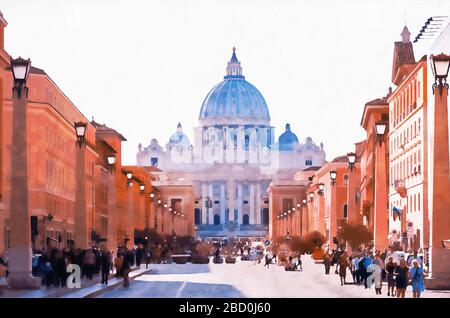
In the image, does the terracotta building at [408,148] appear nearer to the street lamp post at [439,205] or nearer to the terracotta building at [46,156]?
the terracotta building at [46,156]

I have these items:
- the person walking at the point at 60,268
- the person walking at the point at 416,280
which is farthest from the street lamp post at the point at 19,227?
the person walking at the point at 416,280

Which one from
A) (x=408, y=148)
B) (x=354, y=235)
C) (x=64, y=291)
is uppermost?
(x=408, y=148)

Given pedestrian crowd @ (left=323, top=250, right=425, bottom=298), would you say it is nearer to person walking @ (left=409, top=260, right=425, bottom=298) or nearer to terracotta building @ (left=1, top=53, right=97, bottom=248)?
person walking @ (left=409, top=260, right=425, bottom=298)

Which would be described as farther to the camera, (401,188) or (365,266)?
(401,188)

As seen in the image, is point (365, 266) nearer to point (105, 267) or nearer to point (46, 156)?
point (105, 267)

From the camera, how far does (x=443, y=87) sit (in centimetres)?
3531

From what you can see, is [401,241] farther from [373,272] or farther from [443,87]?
[443,87]

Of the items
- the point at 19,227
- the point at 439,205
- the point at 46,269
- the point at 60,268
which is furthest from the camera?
the point at 60,268

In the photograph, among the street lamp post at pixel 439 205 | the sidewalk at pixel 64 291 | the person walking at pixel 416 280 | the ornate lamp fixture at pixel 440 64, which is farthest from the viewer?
the street lamp post at pixel 439 205

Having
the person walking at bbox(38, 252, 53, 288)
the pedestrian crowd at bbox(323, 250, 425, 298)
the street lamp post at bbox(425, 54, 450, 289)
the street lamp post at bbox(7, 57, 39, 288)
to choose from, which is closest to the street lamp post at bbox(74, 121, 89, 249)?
the person walking at bbox(38, 252, 53, 288)

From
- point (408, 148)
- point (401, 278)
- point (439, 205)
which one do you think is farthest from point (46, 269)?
point (408, 148)

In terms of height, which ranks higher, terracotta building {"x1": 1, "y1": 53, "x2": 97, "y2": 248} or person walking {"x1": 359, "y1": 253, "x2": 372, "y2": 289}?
terracotta building {"x1": 1, "y1": 53, "x2": 97, "y2": 248}
